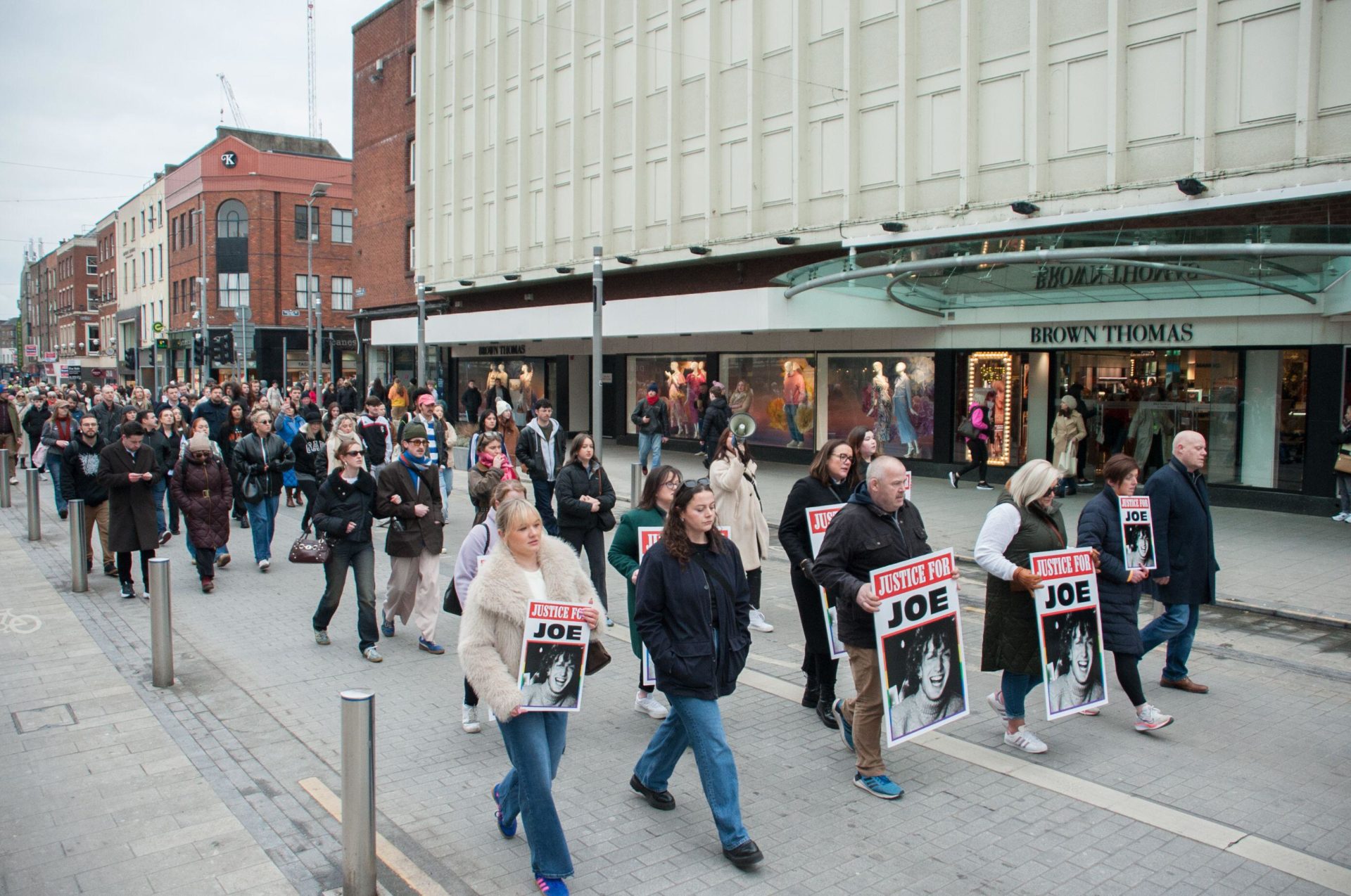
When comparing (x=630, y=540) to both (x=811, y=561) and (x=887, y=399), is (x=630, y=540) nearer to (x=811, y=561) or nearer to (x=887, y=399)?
(x=811, y=561)

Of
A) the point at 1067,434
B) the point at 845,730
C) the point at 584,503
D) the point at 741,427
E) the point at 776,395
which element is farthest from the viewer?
the point at 776,395

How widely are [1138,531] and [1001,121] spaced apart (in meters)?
13.2

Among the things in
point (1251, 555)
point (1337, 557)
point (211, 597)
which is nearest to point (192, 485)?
point (211, 597)

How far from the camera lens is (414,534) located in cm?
852

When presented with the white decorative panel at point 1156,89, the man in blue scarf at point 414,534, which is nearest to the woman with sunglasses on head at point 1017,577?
the man in blue scarf at point 414,534

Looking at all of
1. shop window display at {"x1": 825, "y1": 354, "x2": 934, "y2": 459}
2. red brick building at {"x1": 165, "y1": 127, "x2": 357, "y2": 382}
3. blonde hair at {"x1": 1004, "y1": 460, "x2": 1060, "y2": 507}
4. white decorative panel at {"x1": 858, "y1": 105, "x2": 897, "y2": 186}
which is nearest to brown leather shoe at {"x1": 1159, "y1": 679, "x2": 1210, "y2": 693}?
blonde hair at {"x1": 1004, "y1": 460, "x2": 1060, "y2": 507}

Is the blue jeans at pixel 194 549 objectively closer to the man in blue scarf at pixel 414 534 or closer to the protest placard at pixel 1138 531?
the man in blue scarf at pixel 414 534

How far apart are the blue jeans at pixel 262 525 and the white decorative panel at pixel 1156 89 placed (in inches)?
556

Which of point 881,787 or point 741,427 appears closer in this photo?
point 881,787

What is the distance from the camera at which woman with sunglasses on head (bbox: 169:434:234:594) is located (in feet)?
35.2

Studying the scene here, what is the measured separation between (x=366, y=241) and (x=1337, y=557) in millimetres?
36428

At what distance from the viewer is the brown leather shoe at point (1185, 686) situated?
7500 mm

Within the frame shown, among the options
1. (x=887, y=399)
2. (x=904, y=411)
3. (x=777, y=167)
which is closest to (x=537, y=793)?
(x=904, y=411)

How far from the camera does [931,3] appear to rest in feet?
64.1
